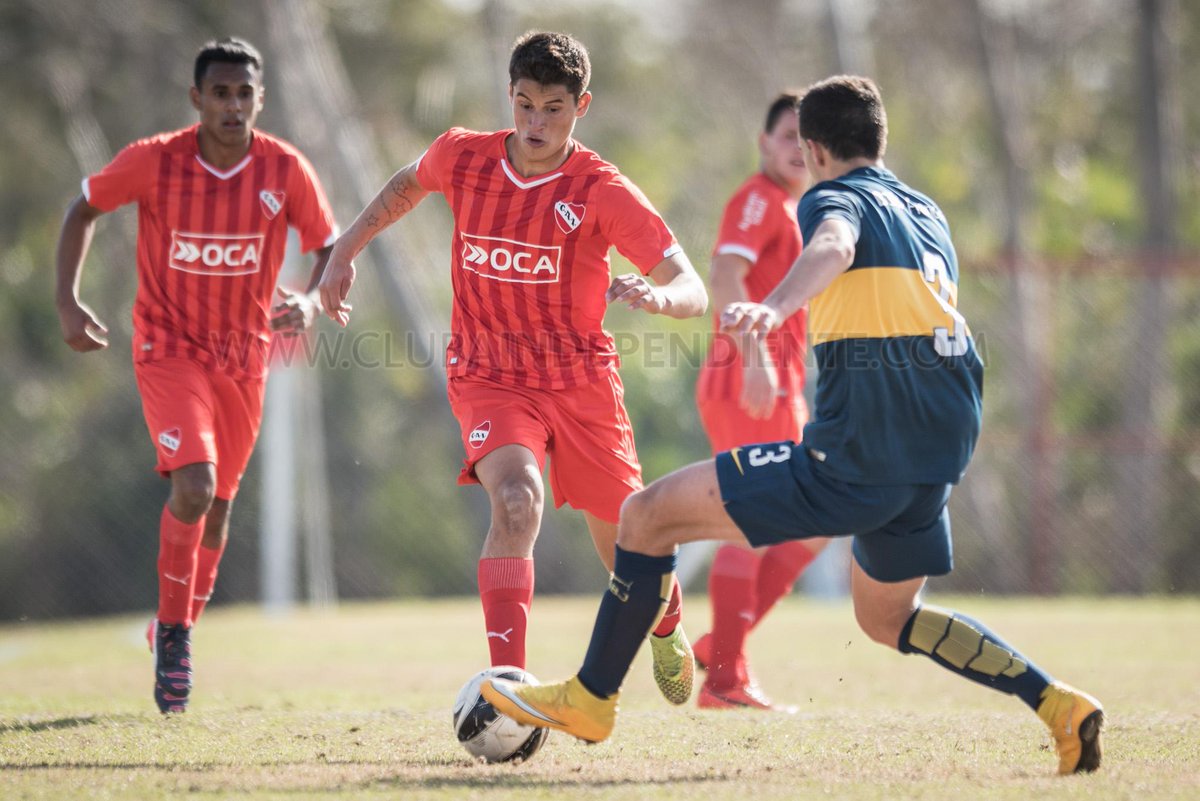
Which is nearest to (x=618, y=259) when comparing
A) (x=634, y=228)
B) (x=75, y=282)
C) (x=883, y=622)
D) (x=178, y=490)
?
(x=75, y=282)

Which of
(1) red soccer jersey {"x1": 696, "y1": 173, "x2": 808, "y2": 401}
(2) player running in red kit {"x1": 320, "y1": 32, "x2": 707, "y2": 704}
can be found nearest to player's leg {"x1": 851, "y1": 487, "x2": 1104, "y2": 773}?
(2) player running in red kit {"x1": 320, "y1": 32, "x2": 707, "y2": 704}

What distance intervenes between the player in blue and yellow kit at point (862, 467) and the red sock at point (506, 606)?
0.35 meters

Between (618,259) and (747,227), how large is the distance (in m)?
8.35

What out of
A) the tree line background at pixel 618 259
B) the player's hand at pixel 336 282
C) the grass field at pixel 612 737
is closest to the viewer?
the grass field at pixel 612 737

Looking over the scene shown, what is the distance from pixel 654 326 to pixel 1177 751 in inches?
497

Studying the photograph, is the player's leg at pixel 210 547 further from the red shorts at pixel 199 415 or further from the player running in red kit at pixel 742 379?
the player running in red kit at pixel 742 379

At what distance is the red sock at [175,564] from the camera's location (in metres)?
5.60

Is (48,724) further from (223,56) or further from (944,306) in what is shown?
(944,306)

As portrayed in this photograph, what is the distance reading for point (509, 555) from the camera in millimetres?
4527

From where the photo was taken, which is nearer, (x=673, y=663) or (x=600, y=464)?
(x=600, y=464)

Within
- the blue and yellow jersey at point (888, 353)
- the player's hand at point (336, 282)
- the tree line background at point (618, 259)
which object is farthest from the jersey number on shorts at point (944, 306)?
the tree line background at point (618, 259)

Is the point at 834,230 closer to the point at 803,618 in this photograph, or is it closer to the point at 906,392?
the point at 906,392

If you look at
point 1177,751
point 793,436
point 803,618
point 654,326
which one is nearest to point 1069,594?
point 803,618

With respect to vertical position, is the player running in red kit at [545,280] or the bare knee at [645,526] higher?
the player running in red kit at [545,280]
